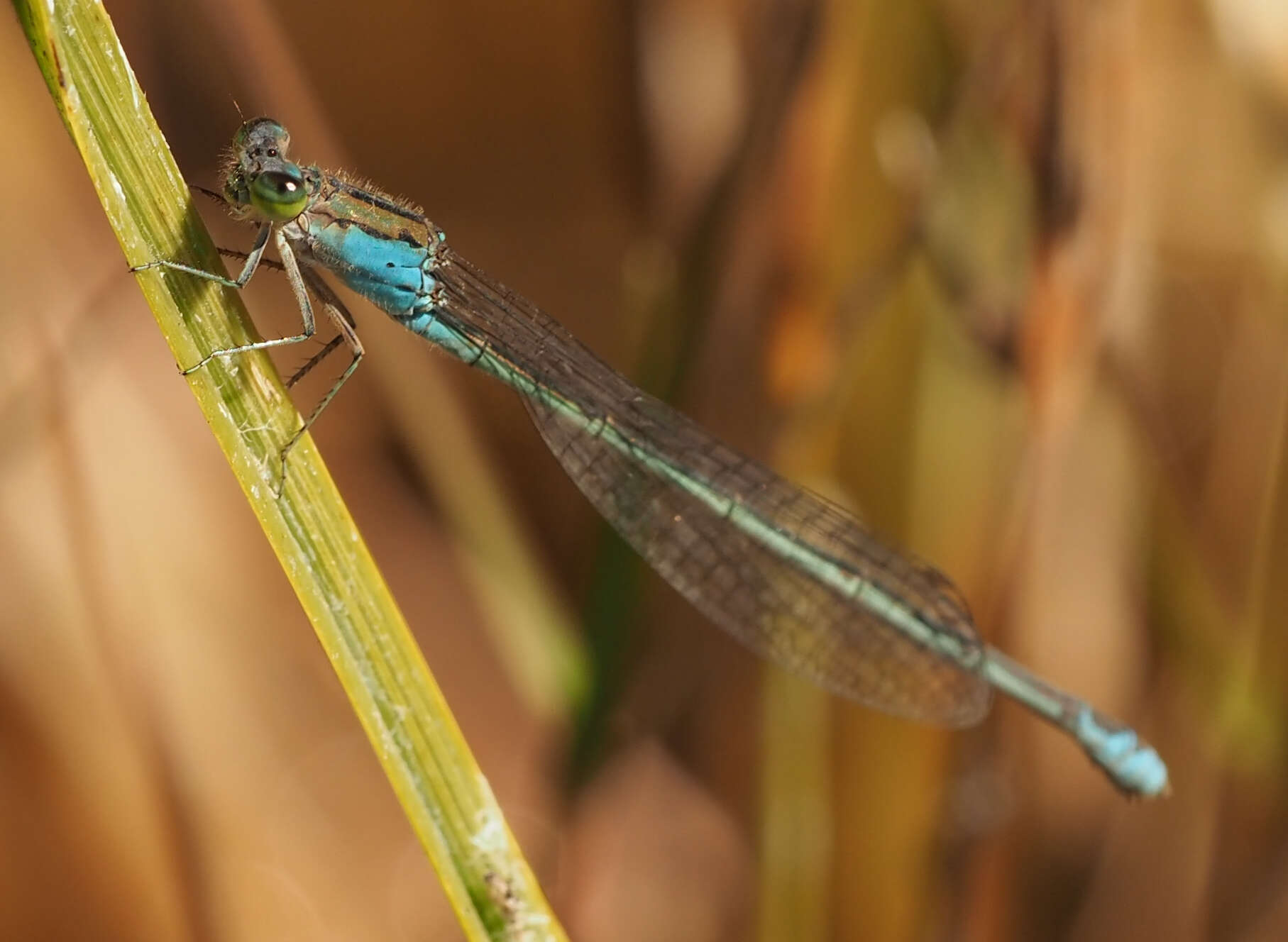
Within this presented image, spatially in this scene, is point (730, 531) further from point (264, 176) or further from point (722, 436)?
point (264, 176)

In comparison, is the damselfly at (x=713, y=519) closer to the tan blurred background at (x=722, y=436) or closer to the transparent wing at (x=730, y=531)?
the transparent wing at (x=730, y=531)

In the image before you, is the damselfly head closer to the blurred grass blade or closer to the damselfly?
the damselfly

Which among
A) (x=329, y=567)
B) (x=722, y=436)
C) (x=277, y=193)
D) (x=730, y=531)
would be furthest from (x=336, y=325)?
(x=730, y=531)

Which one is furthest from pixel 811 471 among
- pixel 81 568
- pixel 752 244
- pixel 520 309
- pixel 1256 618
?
pixel 81 568

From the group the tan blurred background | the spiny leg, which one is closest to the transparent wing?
the tan blurred background

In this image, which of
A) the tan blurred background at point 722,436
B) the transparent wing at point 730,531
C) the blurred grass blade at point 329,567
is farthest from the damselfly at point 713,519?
the blurred grass blade at point 329,567

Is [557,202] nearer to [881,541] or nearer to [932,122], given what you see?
[932,122]
